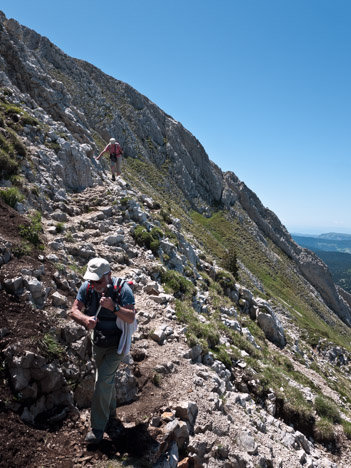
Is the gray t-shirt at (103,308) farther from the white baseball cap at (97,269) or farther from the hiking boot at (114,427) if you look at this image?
the hiking boot at (114,427)

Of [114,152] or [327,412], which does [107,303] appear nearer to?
[327,412]

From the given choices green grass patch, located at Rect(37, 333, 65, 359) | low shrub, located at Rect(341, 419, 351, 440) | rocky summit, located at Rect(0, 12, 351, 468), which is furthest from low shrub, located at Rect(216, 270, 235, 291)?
green grass patch, located at Rect(37, 333, 65, 359)

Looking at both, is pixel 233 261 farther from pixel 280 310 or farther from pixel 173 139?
pixel 173 139

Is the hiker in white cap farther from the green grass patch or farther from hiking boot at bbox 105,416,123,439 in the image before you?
the green grass patch

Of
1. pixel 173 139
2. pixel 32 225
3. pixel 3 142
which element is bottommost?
pixel 32 225

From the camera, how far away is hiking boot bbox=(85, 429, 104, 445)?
5148 mm

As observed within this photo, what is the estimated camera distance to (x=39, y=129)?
17000 millimetres

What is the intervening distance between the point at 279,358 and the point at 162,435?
1387cm

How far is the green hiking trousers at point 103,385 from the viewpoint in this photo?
5.29 m

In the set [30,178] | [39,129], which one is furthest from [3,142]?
[39,129]

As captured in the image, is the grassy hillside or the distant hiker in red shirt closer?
the distant hiker in red shirt

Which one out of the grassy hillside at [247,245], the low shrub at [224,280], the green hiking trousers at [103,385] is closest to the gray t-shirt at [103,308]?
the green hiking trousers at [103,385]

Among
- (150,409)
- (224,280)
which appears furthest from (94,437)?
(224,280)

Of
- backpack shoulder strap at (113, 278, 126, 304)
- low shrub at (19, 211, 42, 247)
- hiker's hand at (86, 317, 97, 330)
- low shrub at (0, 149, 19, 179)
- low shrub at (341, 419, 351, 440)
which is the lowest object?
low shrub at (341, 419, 351, 440)
